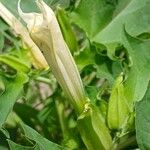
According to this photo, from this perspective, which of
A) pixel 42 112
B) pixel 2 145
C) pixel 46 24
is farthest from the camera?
pixel 42 112

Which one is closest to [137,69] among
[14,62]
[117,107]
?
[117,107]

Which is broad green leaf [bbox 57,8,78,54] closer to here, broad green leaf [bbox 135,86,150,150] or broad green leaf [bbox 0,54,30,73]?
broad green leaf [bbox 0,54,30,73]

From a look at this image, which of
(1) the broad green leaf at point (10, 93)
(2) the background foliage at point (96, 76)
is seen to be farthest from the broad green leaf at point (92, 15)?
(1) the broad green leaf at point (10, 93)

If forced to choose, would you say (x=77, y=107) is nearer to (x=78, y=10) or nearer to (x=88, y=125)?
(x=88, y=125)

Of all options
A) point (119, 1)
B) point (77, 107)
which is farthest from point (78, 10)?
point (77, 107)

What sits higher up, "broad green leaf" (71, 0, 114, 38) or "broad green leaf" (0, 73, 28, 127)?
"broad green leaf" (0, 73, 28, 127)

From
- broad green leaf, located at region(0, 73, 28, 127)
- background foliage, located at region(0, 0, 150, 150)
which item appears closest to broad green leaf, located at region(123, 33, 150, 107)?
background foliage, located at region(0, 0, 150, 150)
